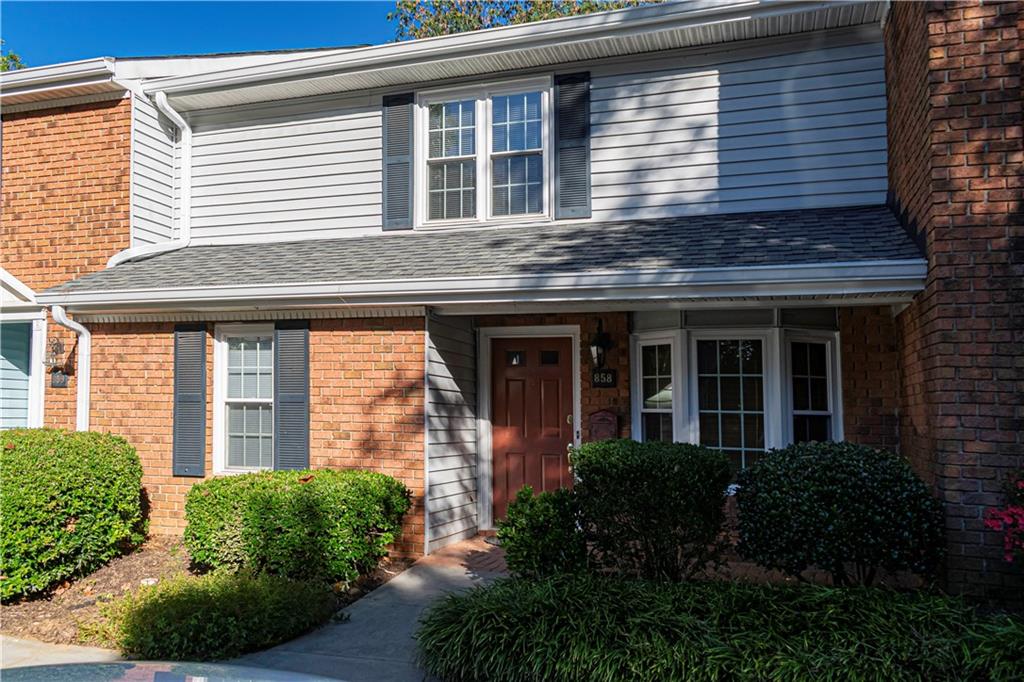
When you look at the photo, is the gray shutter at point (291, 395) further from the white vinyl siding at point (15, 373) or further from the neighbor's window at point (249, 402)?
the white vinyl siding at point (15, 373)

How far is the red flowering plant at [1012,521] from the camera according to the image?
468 centimetres

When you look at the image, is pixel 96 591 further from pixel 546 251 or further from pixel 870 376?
pixel 870 376

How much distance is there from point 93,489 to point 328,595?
9.10 feet

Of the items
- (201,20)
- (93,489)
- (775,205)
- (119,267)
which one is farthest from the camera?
(201,20)

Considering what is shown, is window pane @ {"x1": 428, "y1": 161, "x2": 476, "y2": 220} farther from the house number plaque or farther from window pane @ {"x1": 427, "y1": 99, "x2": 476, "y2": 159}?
the house number plaque

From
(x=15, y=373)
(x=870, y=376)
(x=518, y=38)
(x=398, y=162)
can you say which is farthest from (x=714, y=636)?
(x=15, y=373)

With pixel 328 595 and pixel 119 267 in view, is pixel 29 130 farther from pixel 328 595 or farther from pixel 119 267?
pixel 328 595

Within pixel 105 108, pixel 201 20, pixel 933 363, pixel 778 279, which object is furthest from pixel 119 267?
pixel 933 363

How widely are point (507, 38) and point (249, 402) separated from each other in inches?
190

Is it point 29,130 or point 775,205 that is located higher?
point 29,130

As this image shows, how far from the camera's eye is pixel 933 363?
5.57 meters

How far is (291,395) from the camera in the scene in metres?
7.91

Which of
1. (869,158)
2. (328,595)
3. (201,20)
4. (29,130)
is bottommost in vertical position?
(328,595)

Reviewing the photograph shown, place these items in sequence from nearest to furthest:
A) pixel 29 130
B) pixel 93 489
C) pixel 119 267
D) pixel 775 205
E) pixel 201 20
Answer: pixel 93 489, pixel 775 205, pixel 119 267, pixel 29 130, pixel 201 20
